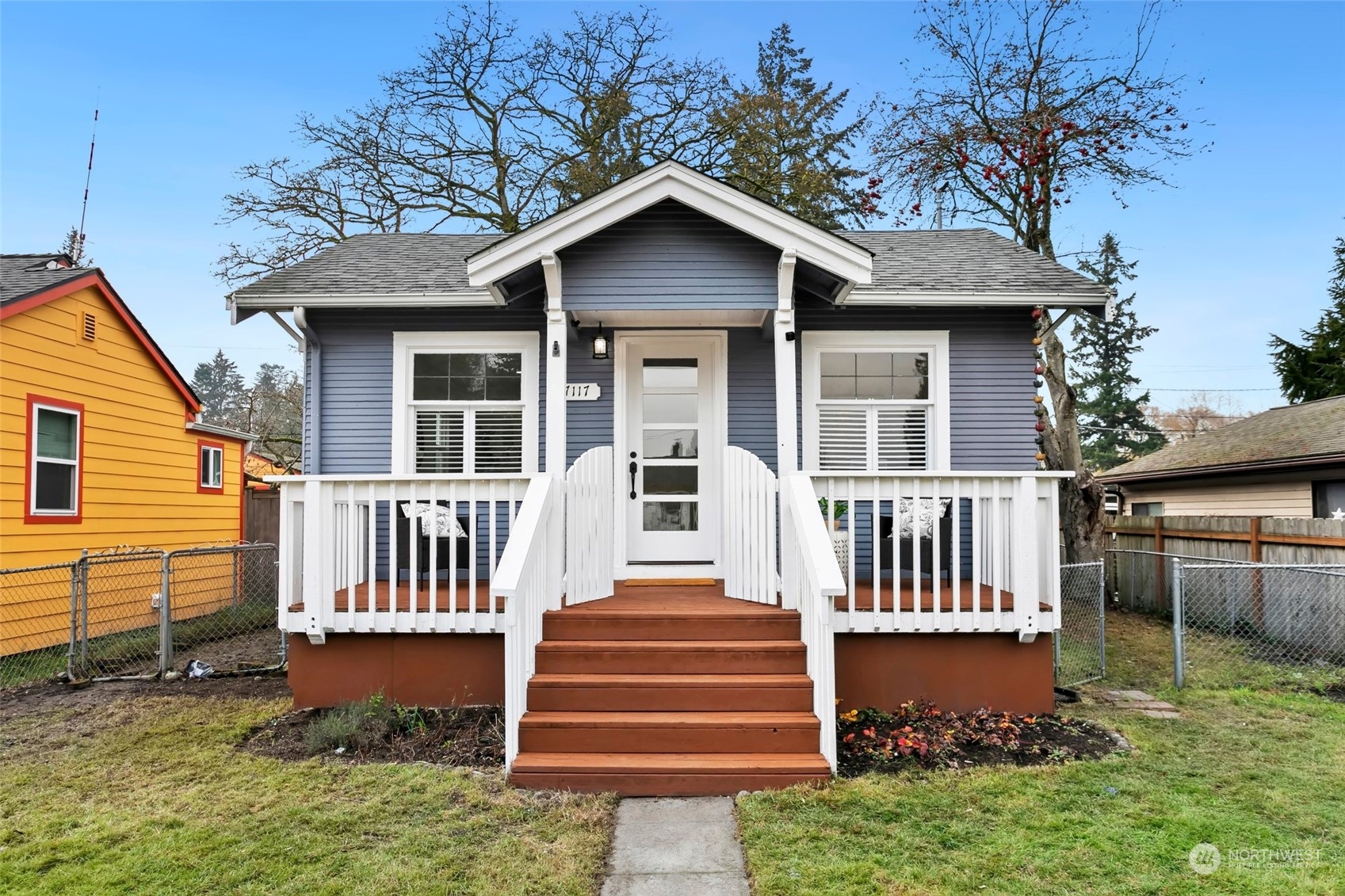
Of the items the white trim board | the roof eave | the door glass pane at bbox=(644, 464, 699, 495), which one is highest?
the white trim board

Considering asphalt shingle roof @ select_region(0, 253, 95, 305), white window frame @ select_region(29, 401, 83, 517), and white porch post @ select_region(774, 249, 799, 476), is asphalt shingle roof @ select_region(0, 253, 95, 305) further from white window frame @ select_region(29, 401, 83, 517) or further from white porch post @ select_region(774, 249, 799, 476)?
white porch post @ select_region(774, 249, 799, 476)

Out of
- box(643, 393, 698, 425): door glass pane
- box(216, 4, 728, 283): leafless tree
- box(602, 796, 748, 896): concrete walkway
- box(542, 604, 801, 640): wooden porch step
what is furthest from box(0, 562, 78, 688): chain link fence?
box(216, 4, 728, 283): leafless tree

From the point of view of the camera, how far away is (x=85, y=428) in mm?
8438

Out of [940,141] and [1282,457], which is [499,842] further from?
[940,141]

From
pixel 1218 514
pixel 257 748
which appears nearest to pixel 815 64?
pixel 1218 514

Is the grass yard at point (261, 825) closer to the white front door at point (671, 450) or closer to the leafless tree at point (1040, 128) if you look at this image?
the white front door at point (671, 450)

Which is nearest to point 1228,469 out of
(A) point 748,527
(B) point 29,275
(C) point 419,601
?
(A) point 748,527

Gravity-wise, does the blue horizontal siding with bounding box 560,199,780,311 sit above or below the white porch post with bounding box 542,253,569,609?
above

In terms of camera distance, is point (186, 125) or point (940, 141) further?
point (186, 125)

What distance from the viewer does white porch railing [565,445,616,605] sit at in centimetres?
481

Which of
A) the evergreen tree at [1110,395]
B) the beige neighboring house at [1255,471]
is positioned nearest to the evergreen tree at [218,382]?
the evergreen tree at [1110,395]

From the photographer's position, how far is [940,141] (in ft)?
42.2

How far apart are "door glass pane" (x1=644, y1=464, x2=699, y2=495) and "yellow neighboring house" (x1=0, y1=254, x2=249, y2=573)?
6.43m

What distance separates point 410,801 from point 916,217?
42.5ft
